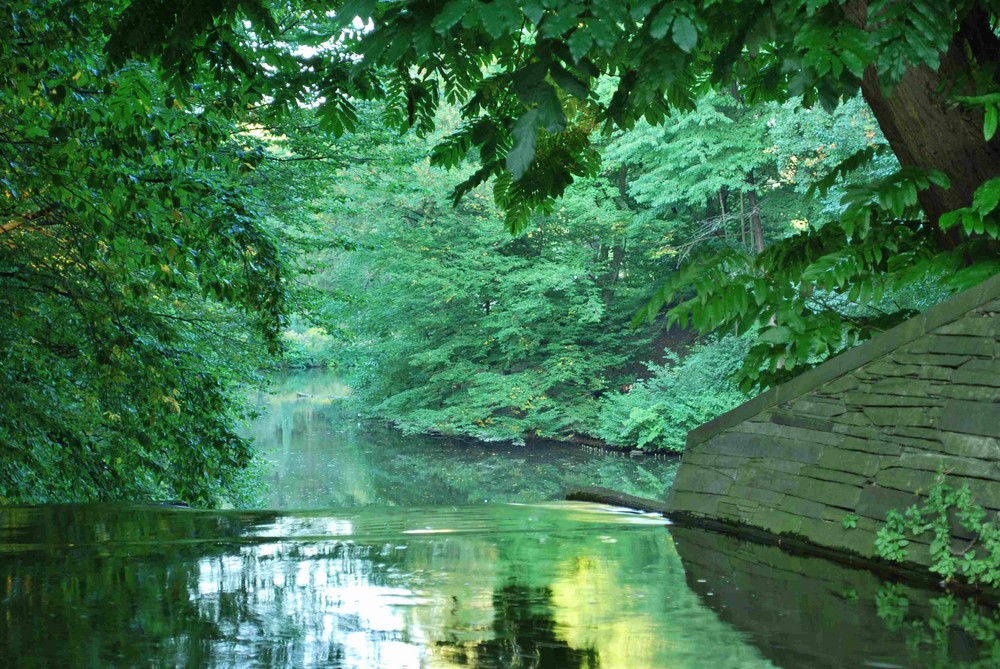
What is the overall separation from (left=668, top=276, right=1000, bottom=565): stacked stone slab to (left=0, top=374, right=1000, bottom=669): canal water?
10.7 inches

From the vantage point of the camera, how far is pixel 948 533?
408 cm

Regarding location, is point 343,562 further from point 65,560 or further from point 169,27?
point 169,27

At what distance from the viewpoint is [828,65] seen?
3455 mm

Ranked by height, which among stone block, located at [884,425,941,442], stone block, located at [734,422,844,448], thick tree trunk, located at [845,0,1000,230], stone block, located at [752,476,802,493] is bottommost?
stone block, located at [752,476,802,493]

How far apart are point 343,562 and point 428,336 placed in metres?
27.0

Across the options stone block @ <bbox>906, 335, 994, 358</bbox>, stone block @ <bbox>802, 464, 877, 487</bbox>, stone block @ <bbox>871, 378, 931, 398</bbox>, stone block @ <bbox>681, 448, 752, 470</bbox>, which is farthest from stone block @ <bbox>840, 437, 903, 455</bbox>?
stone block @ <bbox>681, 448, 752, 470</bbox>

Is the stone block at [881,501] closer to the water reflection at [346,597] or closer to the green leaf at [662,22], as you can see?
the water reflection at [346,597]

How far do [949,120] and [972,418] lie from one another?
1.59 m

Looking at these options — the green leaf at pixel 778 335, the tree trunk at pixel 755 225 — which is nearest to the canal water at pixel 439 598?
the green leaf at pixel 778 335

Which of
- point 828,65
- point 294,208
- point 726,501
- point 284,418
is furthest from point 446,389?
point 828,65

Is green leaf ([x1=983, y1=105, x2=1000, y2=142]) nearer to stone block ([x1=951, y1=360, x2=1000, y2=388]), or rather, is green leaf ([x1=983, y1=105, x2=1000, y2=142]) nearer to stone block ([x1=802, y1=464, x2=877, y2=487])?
stone block ([x1=951, y1=360, x2=1000, y2=388])

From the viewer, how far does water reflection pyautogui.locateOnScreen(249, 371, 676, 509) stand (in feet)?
68.2

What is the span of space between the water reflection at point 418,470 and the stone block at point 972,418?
1371 cm

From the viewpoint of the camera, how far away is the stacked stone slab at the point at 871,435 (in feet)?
13.8
